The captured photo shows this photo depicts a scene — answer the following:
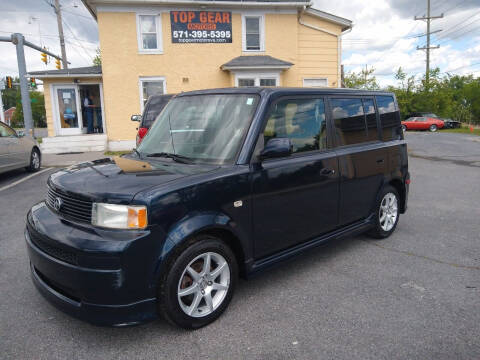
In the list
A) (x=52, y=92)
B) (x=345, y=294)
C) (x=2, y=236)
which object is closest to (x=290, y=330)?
(x=345, y=294)

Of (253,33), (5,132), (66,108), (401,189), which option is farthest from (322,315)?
(66,108)

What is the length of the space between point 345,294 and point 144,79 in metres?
15.0

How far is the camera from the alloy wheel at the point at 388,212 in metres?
4.85

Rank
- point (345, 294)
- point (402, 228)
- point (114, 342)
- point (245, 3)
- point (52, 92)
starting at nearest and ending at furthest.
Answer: point (114, 342) < point (345, 294) < point (402, 228) < point (245, 3) < point (52, 92)

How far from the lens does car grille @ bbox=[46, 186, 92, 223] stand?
2.66 m

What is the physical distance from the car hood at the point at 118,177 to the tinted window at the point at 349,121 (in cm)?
171

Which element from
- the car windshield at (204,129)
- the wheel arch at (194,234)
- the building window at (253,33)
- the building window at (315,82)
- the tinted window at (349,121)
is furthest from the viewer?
the building window at (315,82)

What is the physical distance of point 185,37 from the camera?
16.3 metres

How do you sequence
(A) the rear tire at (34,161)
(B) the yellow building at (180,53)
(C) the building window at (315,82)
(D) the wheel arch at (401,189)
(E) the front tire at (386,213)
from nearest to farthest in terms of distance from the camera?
(E) the front tire at (386,213), (D) the wheel arch at (401,189), (A) the rear tire at (34,161), (B) the yellow building at (180,53), (C) the building window at (315,82)

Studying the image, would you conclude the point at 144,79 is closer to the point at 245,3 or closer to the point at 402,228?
the point at 245,3

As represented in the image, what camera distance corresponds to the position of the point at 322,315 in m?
3.09

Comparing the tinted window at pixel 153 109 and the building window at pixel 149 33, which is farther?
the building window at pixel 149 33

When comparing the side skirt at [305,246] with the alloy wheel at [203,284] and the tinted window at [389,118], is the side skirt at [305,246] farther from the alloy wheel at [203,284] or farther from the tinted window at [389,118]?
the tinted window at [389,118]

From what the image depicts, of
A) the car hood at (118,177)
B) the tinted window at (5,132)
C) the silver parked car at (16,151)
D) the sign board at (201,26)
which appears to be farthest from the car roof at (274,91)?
the sign board at (201,26)
